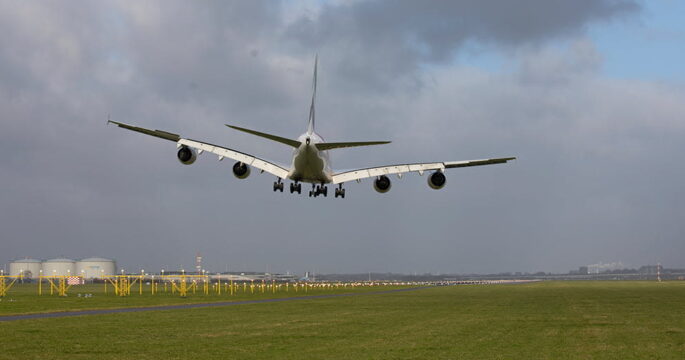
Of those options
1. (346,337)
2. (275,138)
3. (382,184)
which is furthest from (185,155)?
(346,337)

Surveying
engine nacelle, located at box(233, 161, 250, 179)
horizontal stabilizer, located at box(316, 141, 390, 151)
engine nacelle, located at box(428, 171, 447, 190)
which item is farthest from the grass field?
horizontal stabilizer, located at box(316, 141, 390, 151)

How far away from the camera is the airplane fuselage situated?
149 ft

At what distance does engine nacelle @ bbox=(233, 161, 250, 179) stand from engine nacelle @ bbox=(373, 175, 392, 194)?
9423mm

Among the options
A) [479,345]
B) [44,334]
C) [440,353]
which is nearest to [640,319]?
[479,345]

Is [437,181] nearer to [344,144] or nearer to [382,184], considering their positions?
[382,184]

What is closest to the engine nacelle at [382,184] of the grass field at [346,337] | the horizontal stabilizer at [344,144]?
the horizontal stabilizer at [344,144]

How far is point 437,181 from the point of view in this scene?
48.6m

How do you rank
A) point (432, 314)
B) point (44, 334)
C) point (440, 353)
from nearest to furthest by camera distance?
point (440, 353) → point (44, 334) → point (432, 314)

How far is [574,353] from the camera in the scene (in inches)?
985

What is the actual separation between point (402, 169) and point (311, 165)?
6.71m

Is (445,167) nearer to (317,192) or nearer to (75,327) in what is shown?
(317,192)

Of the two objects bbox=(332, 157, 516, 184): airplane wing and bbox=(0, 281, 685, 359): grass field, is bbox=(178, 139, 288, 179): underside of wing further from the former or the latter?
bbox=(0, 281, 685, 359): grass field

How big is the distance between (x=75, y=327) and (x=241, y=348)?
13.0 meters

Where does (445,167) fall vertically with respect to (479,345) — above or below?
above
